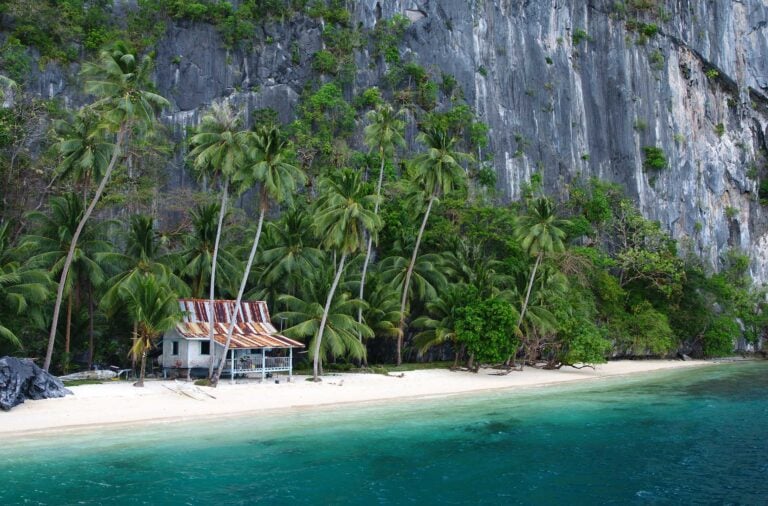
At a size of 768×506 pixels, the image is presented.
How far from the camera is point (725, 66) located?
74.4m

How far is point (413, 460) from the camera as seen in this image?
18.0m

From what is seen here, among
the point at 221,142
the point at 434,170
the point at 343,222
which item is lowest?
the point at 343,222

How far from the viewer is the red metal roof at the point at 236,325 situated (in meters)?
29.2

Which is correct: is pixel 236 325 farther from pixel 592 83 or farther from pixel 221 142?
pixel 592 83

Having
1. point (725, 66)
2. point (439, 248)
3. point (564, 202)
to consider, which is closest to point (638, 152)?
point (564, 202)

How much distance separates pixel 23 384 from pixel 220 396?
6.62 m

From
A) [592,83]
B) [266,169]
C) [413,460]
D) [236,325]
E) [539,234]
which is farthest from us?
[592,83]

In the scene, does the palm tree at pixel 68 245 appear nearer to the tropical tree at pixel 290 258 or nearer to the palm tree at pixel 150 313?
the palm tree at pixel 150 313

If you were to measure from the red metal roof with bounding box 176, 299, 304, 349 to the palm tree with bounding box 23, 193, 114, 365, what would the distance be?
4.05 metres

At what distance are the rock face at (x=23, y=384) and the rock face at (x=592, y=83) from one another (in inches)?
1139

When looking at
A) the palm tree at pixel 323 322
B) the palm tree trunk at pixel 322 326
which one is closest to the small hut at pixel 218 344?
the palm tree trunk at pixel 322 326

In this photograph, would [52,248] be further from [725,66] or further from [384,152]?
[725,66]

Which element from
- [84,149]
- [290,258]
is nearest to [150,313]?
[84,149]

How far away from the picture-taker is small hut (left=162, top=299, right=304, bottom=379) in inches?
1150
